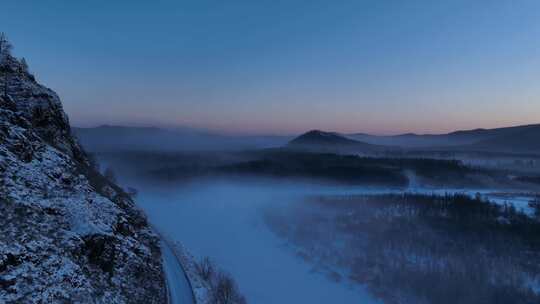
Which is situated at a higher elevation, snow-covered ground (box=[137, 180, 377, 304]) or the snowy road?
the snowy road

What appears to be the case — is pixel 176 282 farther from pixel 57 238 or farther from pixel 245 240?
pixel 245 240

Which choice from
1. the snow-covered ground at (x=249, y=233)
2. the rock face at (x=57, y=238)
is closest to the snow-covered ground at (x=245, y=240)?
the snow-covered ground at (x=249, y=233)

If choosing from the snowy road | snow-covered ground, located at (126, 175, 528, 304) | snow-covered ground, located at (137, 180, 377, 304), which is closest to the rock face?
the snowy road

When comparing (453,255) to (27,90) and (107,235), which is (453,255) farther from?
(27,90)

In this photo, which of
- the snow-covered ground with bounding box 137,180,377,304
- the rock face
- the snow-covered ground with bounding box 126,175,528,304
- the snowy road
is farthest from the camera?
the snow-covered ground with bounding box 126,175,528,304

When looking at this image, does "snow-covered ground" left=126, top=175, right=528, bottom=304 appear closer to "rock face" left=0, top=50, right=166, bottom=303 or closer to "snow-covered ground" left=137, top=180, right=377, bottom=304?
"snow-covered ground" left=137, top=180, right=377, bottom=304

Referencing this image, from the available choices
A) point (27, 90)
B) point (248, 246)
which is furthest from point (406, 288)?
point (27, 90)

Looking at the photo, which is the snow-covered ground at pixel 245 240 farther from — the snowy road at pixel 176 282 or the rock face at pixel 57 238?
the rock face at pixel 57 238
